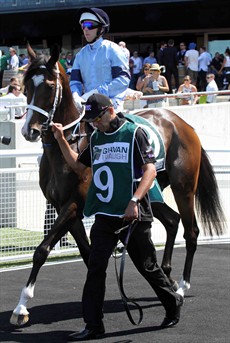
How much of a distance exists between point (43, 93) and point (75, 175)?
712 mm

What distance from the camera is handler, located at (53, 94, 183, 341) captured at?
19.3ft

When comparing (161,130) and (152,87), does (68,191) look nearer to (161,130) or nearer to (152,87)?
(161,130)

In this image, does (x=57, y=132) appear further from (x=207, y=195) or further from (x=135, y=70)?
(x=135, y=70)

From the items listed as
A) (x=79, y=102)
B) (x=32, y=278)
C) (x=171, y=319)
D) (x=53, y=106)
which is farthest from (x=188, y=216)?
(x=32, y=278)

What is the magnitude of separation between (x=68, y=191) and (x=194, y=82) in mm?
18061

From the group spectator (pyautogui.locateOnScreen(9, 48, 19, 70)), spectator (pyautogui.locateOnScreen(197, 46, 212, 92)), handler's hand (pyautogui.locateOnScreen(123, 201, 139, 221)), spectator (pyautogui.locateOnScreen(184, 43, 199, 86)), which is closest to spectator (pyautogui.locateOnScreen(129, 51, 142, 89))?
spectator (pyautogui.locateOnScreen(184, 43, 199, 86))

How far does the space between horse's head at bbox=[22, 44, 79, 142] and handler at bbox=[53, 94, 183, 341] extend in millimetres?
795

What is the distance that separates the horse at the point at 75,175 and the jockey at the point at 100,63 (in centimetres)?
36

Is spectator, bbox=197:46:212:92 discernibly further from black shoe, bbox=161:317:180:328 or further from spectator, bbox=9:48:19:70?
black shoe, bbox=161:317:180:328

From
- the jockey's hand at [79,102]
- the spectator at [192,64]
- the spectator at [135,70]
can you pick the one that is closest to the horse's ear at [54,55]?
the jockey's hand at [79,102]

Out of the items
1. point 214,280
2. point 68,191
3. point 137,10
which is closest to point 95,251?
point 68,191

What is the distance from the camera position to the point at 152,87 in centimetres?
1698

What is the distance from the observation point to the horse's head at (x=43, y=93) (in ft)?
21.9

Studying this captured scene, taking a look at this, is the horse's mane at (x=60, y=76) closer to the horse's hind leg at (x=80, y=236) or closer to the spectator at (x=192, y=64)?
the horse's hind leg at (x=80, y=236)
